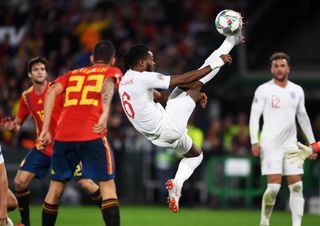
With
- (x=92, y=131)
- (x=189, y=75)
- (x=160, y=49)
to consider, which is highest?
(x=160, y=49)

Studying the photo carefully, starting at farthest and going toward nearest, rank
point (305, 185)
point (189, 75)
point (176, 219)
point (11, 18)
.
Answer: point (11, 18)
point (305, 185)
point (176, 219)
point (189, 75)

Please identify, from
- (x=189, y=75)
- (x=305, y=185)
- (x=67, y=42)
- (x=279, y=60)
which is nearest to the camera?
(x=189, y=75)

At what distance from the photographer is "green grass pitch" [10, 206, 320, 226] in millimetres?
14844

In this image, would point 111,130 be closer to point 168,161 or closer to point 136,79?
point 168,161

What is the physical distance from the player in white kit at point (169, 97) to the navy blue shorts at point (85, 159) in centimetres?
60

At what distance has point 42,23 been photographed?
22484 mm

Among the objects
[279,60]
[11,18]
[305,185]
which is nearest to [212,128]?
[305,185]

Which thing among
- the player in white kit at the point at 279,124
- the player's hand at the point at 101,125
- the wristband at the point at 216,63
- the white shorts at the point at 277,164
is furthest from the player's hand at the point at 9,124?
the white shorts at the point at 277,164

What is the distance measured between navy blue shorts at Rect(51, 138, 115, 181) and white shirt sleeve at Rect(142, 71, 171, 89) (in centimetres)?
90

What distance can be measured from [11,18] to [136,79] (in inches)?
498

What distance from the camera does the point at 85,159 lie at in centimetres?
1079

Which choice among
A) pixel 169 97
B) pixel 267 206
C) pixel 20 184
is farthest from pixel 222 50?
pixel 20 184

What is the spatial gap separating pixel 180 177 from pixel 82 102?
1.55 meters

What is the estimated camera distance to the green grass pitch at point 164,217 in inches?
584
